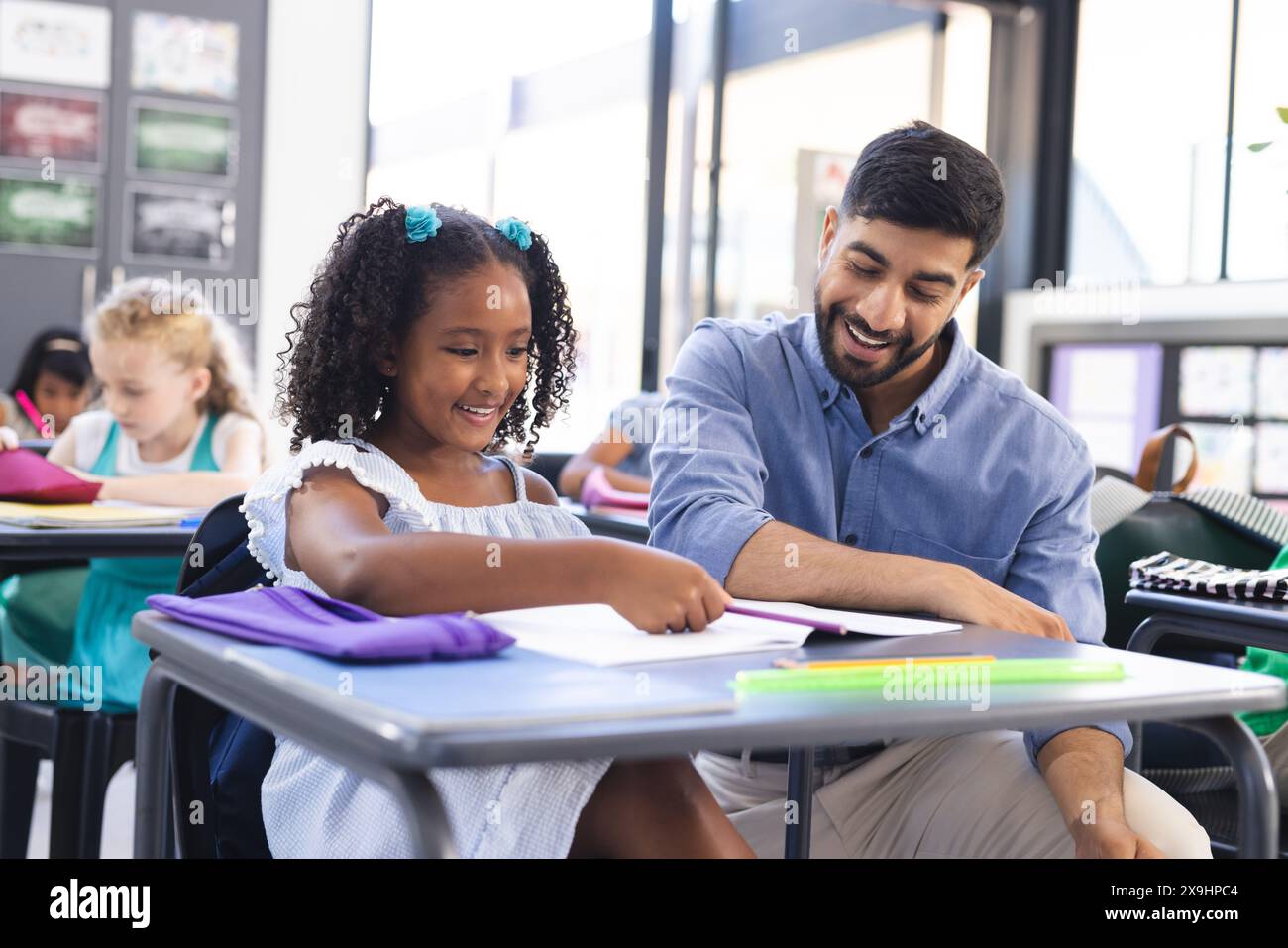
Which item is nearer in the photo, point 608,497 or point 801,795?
point 801,795

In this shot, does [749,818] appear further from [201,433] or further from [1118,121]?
[1118,121]

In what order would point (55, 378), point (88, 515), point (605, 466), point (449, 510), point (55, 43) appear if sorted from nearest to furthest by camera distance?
1. point (449, 510)
2. point (88, 515)
3. point (605, 466)
4. point (55, 378)
5. point (55, 43)

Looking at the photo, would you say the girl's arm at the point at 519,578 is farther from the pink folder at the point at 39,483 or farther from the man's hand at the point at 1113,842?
the pink folder at the point at 39,483

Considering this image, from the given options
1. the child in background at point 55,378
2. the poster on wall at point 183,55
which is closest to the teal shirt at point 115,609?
the child in background at point 55,378

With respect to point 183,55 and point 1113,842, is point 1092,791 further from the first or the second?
point 183,55

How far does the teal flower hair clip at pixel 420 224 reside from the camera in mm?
1571

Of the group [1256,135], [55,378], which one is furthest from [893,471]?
[1256,135]

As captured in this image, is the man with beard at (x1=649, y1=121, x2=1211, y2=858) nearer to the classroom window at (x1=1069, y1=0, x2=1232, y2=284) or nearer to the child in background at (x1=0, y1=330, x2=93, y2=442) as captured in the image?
the child in background at (x1=0, y1=330, x2=93, y2=442)

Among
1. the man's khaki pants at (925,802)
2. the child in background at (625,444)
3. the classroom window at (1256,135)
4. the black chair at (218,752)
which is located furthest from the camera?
the classroom window at (1256,135)

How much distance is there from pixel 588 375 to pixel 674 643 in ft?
17.0

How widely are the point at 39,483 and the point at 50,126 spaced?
3.27m

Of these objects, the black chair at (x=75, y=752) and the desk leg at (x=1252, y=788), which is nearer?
the desk leg at (x=1252, y=788)

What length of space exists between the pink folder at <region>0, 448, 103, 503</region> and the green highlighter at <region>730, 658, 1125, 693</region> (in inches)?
67.9

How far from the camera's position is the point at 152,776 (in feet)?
3.84
